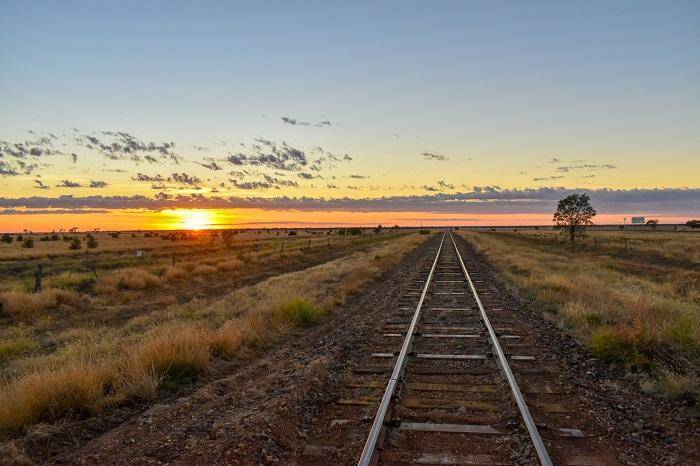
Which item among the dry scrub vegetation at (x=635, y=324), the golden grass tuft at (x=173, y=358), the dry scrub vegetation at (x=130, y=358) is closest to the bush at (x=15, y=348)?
the dry scrub vegetation at (x=130, y=358)

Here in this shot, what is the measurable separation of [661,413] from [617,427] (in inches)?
37.1

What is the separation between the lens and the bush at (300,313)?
41.9 ft

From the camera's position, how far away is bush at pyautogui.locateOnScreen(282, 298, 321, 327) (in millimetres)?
12758

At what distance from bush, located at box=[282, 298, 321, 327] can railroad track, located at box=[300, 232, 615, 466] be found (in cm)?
287

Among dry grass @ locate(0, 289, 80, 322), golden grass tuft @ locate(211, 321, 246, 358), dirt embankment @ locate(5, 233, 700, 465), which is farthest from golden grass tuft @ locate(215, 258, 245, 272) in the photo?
dirt embankment @ locate(5, 233, 700, 465)

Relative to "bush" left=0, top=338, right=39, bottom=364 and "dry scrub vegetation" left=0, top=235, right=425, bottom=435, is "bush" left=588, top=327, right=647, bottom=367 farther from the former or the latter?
"bush" left=0, top=338, right=39, bottom=364

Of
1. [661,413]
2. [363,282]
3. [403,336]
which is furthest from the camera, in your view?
[363,282]

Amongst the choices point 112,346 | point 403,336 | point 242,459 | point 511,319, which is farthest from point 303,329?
point 242,459

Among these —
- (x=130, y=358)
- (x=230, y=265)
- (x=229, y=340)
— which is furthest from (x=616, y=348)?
(x=230, y=265)

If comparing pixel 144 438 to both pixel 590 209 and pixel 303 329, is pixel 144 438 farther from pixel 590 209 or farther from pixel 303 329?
pixel 590 209

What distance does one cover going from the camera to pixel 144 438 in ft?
18.9

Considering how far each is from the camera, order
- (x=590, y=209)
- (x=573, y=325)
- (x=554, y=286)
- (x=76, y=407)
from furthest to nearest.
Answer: (x=590, y=209) → (x=554, y=286) → (x=573, y=325) → (x=76, y=407)

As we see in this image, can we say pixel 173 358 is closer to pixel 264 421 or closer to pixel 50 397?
pixel 50 397

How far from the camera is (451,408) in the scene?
20.2 ft
